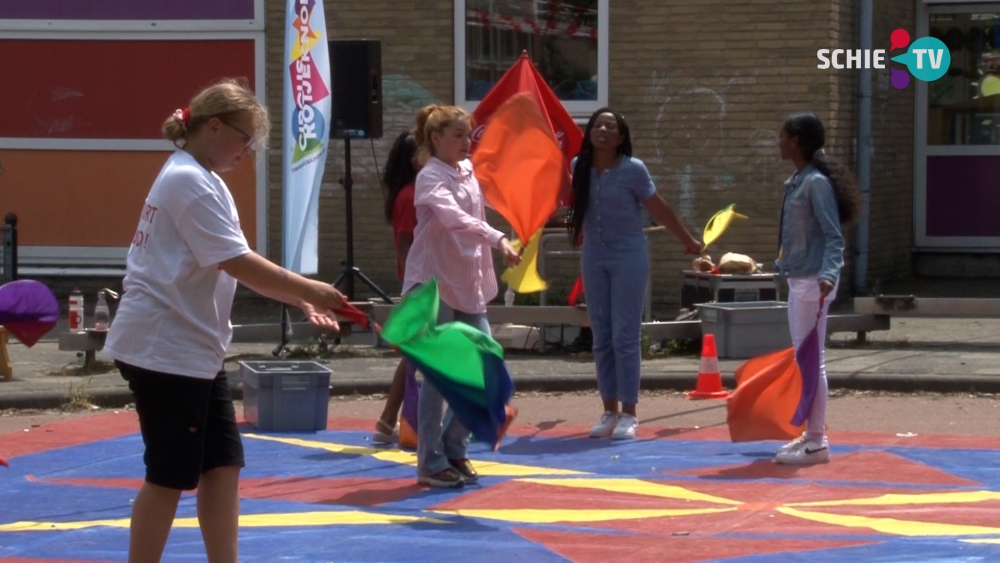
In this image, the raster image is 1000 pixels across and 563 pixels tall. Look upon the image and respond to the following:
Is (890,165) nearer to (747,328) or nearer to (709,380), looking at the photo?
(747,328)

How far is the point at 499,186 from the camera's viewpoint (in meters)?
9.59

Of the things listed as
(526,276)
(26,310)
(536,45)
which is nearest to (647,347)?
(526,276)

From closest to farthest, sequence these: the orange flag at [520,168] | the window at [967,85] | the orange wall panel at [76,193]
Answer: the orange flag at [520,168] < the orange wall panel at [76,193] < the window at [967,85]

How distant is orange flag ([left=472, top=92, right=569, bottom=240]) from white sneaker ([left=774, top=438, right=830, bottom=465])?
250 centimetres

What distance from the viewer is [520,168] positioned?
9.55 meters

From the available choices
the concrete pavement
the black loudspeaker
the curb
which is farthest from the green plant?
the black loudspeaker

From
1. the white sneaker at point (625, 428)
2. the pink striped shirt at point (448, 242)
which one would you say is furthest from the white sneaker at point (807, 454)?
the pink striped shirt at point (448, 242)

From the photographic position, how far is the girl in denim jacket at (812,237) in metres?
7.63

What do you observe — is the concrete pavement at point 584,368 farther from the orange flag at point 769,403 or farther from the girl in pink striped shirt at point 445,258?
the girl in pink striped shirt at point 445,258

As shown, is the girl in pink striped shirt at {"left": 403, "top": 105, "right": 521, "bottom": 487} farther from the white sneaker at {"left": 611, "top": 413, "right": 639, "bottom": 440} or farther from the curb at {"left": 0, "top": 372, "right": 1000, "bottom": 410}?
the curb at {"left": 0, "top": 372, "right": 1000, "bottom": 410}

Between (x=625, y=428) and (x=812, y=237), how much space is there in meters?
1.73

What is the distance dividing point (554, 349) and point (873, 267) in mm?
5491

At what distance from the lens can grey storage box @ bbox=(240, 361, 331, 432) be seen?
8.93 m

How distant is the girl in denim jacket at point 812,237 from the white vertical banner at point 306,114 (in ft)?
17.4
